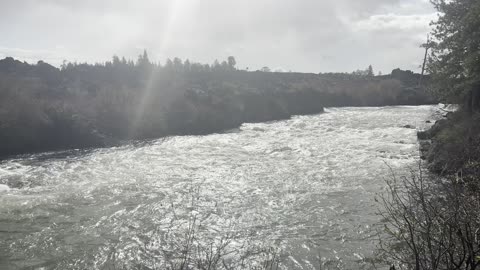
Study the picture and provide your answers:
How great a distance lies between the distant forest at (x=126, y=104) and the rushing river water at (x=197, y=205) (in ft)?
17.3

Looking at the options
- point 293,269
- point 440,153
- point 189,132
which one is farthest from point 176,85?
point 293,269

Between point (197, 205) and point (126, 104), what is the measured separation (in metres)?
26.8

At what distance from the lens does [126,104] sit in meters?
36.8

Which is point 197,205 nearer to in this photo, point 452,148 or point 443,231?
point 443,231

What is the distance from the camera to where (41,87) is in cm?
3909

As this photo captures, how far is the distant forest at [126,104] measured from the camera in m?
28.2

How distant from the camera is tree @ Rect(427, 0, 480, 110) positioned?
59.8 feet

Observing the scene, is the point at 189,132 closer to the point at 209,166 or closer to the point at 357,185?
the point at 209,166

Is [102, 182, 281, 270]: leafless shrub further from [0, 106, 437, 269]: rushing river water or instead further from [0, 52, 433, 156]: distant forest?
[0, 52, 433, 156]: distant forest

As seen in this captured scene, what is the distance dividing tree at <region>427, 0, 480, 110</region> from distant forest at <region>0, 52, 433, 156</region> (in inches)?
833

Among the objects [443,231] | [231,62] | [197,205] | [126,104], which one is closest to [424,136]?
[197,205]

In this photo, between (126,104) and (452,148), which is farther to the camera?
(126,104)

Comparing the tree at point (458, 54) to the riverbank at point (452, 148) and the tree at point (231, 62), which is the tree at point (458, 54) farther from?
the tree at point (231, 62)

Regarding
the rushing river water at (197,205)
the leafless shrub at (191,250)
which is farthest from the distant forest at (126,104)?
the leafless shrub at (191,250)
